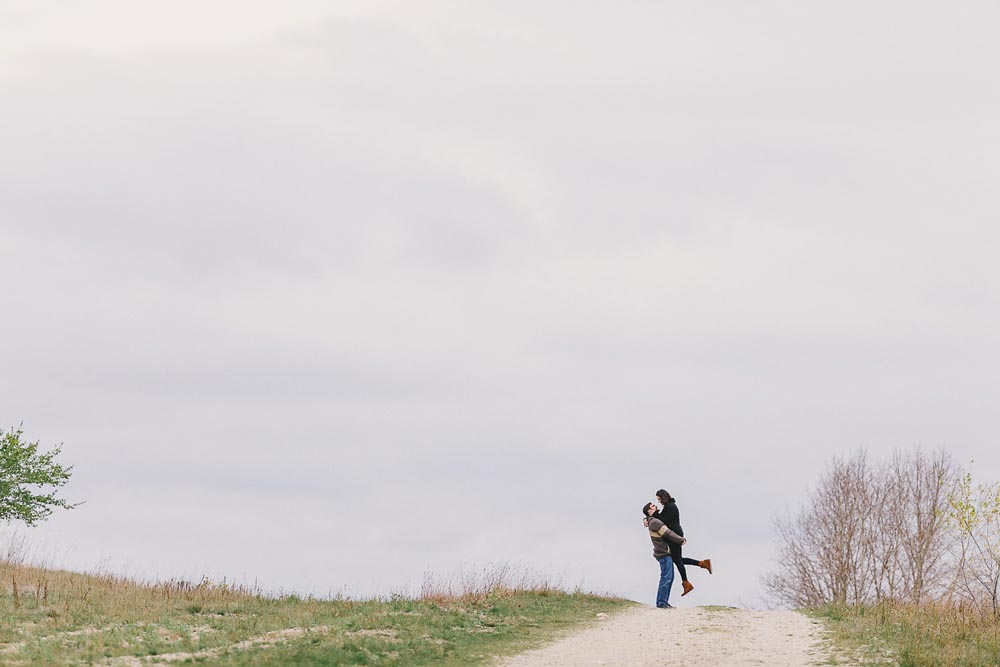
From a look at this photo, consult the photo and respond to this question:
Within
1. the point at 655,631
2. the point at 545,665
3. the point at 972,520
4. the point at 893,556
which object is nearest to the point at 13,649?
the point at 545,665

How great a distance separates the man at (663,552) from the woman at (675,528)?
168mm

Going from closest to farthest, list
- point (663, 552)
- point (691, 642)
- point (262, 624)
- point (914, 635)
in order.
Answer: point (691, 642)
point (914, 635)
point (262, 624)
point (663, 552)

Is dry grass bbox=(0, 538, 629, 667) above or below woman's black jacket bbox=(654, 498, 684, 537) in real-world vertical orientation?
below

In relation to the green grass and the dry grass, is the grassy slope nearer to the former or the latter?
the dry grass

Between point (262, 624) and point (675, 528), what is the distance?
427 inches

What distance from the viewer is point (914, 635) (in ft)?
64.3

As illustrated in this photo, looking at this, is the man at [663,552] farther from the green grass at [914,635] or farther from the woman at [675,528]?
the green grass at [914,635]

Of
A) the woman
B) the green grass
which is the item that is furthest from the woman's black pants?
the green grass

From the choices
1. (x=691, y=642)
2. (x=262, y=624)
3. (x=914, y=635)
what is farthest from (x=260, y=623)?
(x=914, y=635)

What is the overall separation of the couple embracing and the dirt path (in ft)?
7.66

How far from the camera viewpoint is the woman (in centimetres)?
2702

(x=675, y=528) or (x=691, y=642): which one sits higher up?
(x=675, y=528)

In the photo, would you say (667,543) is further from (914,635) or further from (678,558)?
(914,635)

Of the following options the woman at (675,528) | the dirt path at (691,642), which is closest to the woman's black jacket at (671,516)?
the woman at (675,528)
